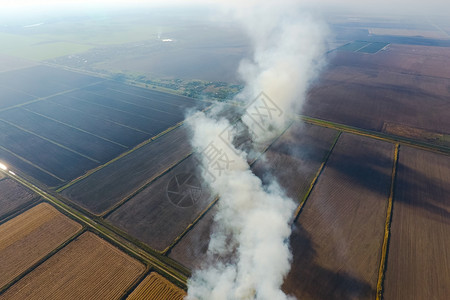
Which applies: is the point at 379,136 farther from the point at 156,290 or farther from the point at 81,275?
the point at 81,275

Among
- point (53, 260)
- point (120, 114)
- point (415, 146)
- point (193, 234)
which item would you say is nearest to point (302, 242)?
point (193, 234)

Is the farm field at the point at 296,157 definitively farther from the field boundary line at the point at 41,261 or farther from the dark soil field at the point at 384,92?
the field boundary line at the point at 41,261

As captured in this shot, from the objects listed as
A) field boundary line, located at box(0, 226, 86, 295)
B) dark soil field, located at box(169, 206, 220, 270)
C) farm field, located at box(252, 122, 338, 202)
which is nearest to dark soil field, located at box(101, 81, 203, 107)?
farm field, located at box(252, 122, 338, 202)

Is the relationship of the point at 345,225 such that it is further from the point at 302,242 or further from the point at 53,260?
the point at 53,260

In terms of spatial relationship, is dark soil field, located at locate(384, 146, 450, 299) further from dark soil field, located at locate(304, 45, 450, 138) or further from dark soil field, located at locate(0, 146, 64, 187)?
dark soil field, located at locate(0, 146, 64, 187)

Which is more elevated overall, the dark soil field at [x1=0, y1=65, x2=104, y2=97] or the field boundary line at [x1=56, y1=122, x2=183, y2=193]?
the field boundary line at [x1=56, y1=122, x2=183, y2=193]

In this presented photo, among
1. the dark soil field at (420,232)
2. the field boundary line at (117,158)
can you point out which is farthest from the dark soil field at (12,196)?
the dark soil field at (420,232)

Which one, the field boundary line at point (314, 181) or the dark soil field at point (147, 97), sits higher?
the field boundary line at point (314, 181)
